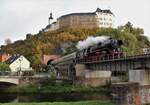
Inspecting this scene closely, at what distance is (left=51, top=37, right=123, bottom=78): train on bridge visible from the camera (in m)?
69.3

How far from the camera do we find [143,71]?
49031mm

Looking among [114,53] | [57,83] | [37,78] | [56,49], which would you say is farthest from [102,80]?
[56,49]

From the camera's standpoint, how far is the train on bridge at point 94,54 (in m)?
69.3

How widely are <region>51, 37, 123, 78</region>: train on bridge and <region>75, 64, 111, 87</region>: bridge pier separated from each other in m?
1.73

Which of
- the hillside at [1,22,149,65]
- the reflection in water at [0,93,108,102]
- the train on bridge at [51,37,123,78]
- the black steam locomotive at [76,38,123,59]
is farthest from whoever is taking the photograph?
the hillside at [1,22,149,65]

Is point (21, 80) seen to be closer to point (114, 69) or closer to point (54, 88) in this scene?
point (54, 88)

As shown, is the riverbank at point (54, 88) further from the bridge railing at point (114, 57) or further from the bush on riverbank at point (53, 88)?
the bridge railing at point (114, 57)

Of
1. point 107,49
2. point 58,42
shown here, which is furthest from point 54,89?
point 58,42

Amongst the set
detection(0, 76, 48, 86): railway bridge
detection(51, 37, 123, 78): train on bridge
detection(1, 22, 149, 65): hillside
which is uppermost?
detection(1, 22, 149, 65): hillside

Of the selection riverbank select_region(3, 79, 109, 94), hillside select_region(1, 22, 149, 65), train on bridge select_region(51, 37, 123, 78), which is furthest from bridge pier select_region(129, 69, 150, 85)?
hillside select_region(1, 22, 149, 65)

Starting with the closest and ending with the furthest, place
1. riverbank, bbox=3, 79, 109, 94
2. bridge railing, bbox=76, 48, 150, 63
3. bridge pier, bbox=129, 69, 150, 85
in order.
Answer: bridge pier, bbox=129, 69, 150, 85, bridge railing, bbox=76, 48, 150, 63, riverbank, bbox=3, 79, 109, 94

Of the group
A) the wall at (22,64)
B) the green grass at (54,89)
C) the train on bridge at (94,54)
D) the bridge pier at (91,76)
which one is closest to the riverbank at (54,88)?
the green grass at (54,89)

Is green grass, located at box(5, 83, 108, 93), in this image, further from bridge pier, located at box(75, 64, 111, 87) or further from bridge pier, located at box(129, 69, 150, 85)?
bridge pier, located at box(129, 69, 150, 85)

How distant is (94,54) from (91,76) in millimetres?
12985
